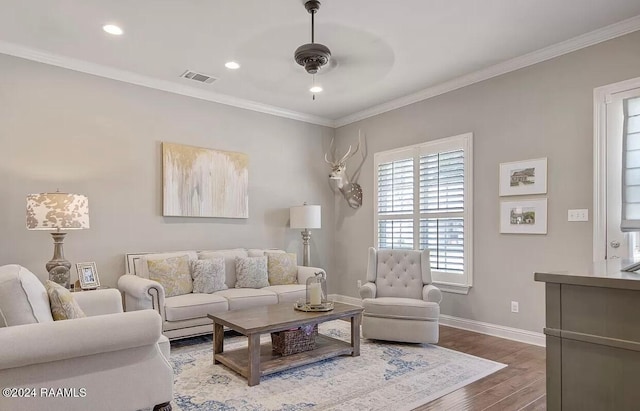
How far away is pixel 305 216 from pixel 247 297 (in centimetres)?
160

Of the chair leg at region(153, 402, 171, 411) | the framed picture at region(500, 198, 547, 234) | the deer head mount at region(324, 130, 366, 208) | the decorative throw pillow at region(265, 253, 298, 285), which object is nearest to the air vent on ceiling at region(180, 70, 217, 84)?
the deer head mount at region(324, 130, 366, 208)

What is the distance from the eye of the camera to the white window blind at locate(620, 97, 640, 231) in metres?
3.23

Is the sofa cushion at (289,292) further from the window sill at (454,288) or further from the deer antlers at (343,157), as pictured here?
the deer antlers at (343,157)

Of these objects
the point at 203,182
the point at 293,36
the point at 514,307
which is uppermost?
the point at 293,36

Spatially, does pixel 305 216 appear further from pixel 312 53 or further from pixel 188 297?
pixel 312 53

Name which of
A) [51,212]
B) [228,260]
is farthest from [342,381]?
[51,212]

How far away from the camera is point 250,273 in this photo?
461cm

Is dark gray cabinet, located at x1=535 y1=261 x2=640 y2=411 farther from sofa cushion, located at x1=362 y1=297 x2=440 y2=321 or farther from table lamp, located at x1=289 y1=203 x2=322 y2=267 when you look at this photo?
table lamp, located at x1=289 y1=203 x2=322 y2=267

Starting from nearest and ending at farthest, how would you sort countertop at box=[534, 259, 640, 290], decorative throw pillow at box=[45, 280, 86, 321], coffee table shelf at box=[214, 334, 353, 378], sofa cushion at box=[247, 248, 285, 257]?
countertop at box=[534, 259, 640, 290], decorative throw pillow at box=[45, 280, 86, 321], coffee table shelf at box=[214, 334, 353, 378], sofa cushion at box=[247, 248, 285, 257]

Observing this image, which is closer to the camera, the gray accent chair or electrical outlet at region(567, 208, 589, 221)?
electrical outlet at region(567, 208, 589, 221)

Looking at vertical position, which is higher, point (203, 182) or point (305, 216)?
point (203, 182)

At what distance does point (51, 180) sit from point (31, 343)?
2709mm

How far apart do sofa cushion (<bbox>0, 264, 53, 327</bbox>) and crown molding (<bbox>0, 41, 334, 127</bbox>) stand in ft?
8.92

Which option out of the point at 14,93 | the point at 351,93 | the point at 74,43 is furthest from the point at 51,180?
the point at 351,93
